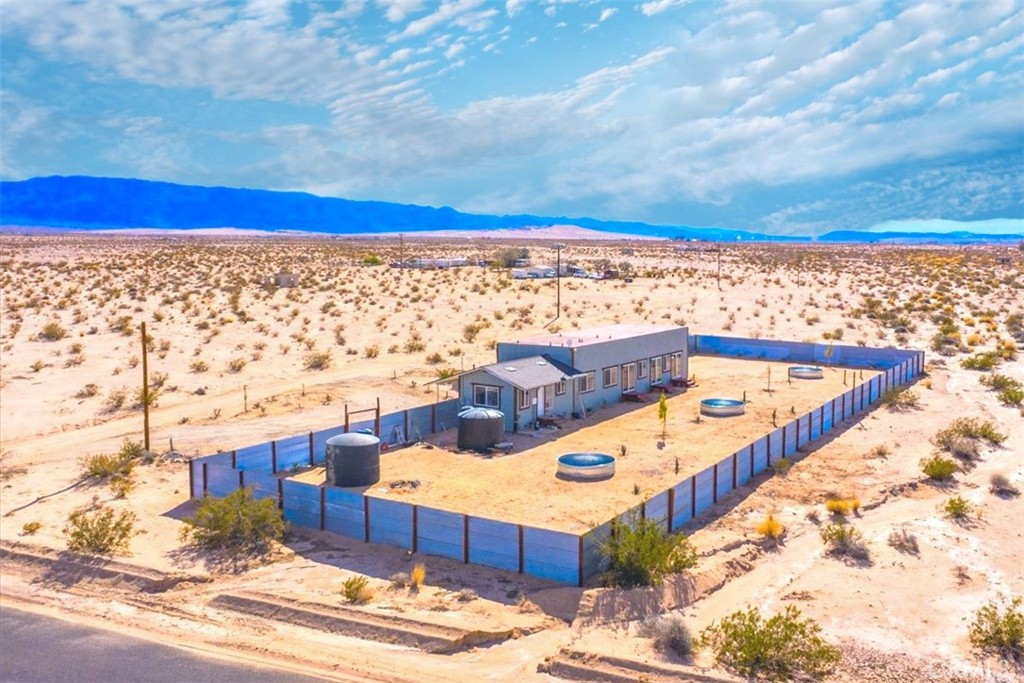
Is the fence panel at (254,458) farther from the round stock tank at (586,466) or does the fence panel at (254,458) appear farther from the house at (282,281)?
the house at (282,281)

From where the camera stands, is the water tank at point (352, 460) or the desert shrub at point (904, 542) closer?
the desert shrub at point (904, 542)

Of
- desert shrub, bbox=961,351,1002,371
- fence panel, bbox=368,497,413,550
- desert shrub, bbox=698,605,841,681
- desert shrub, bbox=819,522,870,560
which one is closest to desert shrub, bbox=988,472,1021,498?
desert shrub, bbox=819,522,870,560

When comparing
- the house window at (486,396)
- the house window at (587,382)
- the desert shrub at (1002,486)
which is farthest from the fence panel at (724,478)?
the house window at (587,382)

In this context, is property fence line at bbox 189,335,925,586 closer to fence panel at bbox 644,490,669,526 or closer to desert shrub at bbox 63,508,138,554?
fence panel at bbox 644,490,669,526

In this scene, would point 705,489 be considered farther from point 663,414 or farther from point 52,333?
point 52,333

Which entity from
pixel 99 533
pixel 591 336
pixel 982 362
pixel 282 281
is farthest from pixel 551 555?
pixel 282 281

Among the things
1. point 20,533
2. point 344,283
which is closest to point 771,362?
point 20,533
